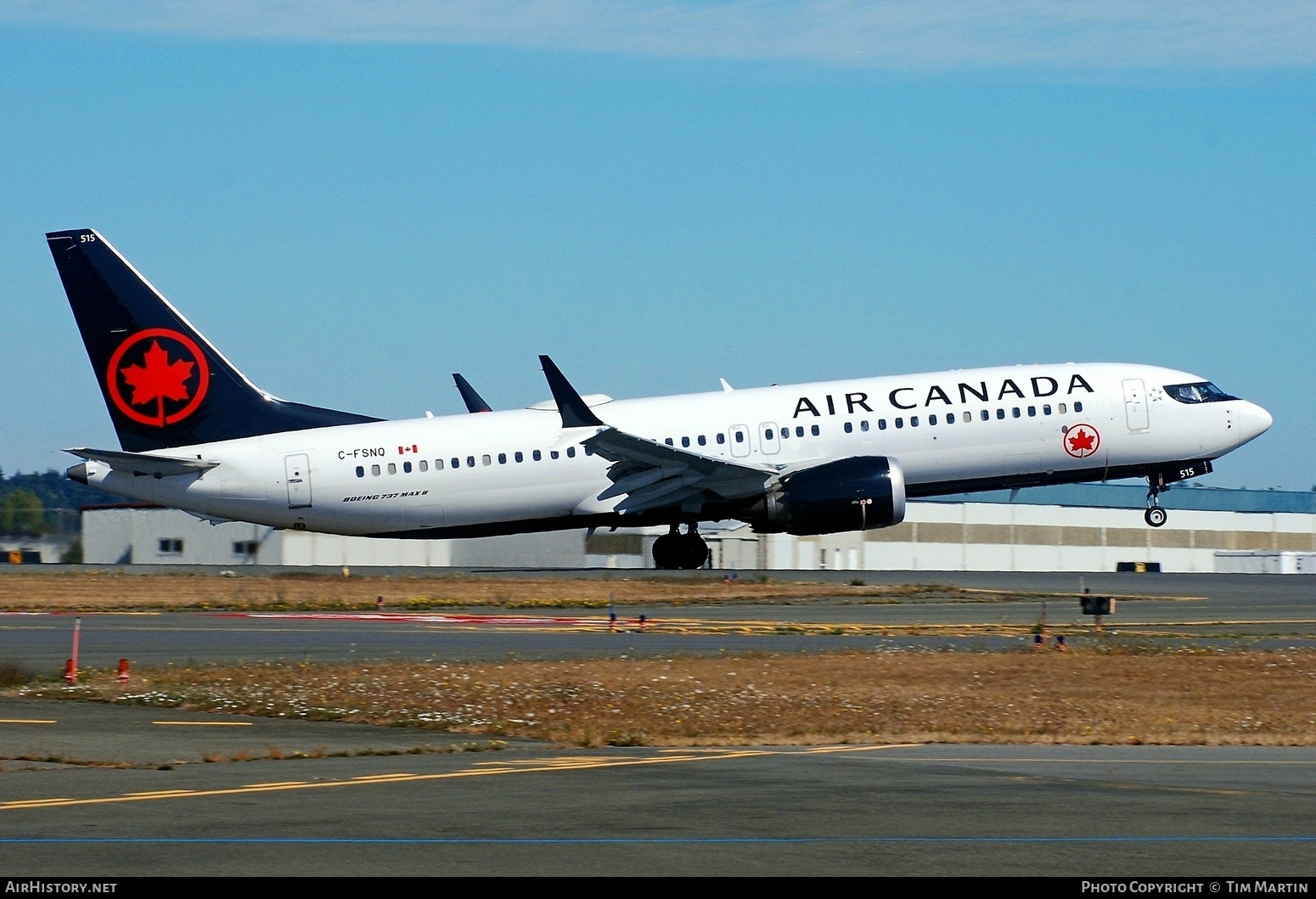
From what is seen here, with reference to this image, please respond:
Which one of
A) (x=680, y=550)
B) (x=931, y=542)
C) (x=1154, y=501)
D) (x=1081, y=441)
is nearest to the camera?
(x=1081, y=441)

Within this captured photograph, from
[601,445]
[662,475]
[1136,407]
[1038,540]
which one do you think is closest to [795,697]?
[601,445]

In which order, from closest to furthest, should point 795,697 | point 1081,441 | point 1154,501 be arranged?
point 795,697 → point 1081,441 → point 1154,501

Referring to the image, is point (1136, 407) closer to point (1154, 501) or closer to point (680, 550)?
point (1154, 501)

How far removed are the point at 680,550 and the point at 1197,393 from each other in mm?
13747

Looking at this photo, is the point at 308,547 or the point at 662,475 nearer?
the point at 662,475

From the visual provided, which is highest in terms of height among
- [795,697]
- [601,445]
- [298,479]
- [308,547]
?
[601,445]

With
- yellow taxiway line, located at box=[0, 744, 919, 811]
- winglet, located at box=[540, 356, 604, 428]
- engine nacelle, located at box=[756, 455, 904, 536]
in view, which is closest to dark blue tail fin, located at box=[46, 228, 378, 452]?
winglet, located at box=[540, 356, 604, 428]

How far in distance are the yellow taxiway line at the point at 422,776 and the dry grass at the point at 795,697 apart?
92 cm

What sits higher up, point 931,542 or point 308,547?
point 931,542

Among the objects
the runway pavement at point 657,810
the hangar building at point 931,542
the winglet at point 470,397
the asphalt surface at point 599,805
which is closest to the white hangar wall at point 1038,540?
the hangar building at point 931,542

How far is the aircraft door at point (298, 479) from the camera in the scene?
39.3 meters

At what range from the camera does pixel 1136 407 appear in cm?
4031

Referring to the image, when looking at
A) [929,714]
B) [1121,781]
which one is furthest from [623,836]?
[929,714]

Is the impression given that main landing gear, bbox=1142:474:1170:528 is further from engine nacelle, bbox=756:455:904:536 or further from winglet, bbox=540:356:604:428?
winglet, bbox=540:356:604:428
